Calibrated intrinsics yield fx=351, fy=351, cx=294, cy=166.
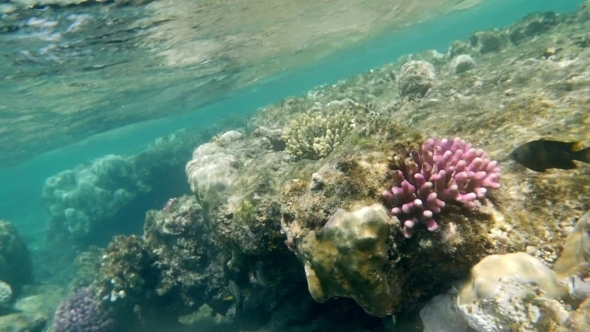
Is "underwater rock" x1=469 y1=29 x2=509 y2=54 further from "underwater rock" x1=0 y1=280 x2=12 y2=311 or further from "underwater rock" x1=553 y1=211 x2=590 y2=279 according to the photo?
"underwater rock" x1=0 y1=280 x2=12 y2=311

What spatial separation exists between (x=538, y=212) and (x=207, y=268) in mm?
8103

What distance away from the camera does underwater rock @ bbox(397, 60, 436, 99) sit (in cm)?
984

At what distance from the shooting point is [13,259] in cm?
1986

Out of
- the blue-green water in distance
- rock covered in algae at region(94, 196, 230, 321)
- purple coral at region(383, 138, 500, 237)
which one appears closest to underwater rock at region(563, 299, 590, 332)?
purple coral at region(383, 138, 500, 237)

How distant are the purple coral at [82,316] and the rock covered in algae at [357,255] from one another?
34.2 ft

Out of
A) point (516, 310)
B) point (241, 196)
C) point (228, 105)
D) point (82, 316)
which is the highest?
point (516, 310)

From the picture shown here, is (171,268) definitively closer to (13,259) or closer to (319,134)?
(319,134)

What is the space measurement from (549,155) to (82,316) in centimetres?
1352

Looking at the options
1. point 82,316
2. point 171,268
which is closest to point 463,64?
point 171,268

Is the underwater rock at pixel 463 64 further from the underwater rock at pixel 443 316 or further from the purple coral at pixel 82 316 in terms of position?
the purple coral at pixel 82 316

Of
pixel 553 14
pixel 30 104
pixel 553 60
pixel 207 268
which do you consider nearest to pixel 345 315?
pixel 207 268

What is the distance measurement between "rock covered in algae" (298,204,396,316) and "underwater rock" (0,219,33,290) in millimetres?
21532

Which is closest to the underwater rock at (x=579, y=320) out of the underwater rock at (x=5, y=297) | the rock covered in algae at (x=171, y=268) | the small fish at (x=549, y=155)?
the small fish at (x=549, y=155)

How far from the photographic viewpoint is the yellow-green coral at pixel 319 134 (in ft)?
23.3
